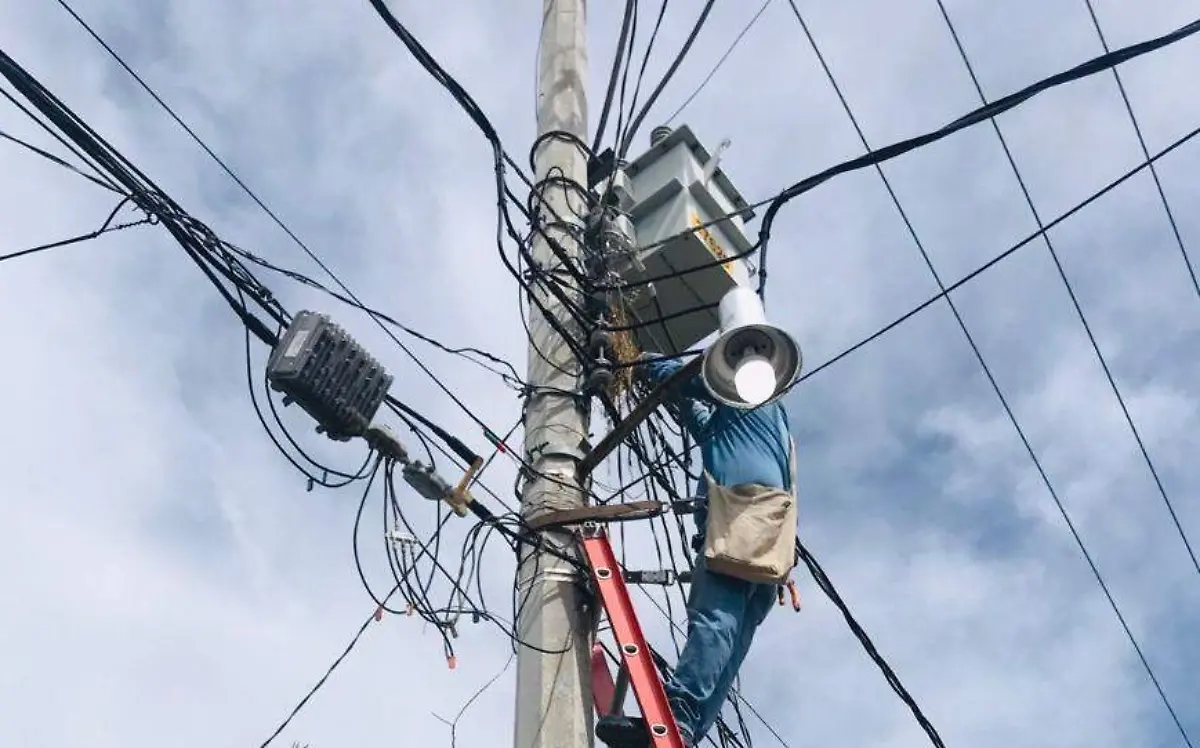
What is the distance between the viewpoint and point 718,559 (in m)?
4.37

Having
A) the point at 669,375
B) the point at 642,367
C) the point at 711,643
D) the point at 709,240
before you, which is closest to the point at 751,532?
the point at 711,643

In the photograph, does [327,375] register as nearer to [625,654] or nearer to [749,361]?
[625,654]

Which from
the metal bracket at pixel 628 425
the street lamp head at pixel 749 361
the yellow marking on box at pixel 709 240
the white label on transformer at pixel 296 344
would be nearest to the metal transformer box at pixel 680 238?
the yellow marking on box at pixel 709 240

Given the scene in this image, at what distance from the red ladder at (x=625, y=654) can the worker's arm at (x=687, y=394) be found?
3.07 feet

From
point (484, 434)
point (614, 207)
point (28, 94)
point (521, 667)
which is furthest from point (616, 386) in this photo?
point (28, 94)

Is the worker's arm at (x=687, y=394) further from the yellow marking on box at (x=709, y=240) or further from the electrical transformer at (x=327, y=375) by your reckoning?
the electrical transformer at (x=327, y=375)

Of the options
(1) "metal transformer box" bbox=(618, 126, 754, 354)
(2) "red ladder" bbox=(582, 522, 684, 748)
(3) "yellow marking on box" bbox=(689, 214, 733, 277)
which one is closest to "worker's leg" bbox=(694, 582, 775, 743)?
(2) "red ladder" bbox=(582, 522, 684, 748)

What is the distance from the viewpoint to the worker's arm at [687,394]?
5094 millimetres

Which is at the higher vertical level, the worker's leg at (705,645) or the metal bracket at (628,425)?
the metal bracket at (628,425)

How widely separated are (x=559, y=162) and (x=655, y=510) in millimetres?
1822

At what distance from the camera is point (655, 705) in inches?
156

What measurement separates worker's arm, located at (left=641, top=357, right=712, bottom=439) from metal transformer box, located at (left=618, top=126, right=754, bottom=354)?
0.42 meters

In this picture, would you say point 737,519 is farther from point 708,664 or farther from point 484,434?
point 484,434

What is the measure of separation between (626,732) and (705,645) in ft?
1.67
